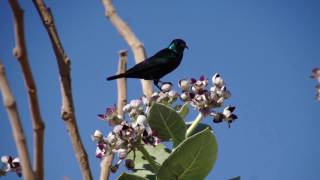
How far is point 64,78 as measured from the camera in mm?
1193

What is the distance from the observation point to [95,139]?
180 centimetres

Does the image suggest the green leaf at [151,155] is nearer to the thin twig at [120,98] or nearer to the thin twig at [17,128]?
the thin twig at [120,98]

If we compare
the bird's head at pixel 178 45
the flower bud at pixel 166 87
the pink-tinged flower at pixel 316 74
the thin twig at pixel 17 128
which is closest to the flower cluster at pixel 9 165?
the flower bud at pixel 166 87

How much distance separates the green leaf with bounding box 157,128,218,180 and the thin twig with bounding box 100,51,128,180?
26 cm

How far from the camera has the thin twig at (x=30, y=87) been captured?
0.97 m

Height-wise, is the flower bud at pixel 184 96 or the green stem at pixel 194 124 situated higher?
the flower bud at pixel 184 96

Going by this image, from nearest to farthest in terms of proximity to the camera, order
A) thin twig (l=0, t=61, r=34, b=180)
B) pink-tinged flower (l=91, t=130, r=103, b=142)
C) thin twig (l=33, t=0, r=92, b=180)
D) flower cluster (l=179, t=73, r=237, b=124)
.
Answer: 1. thin twig (l=0, t=61, r=34, b=180)
2. thin twig (l=33, t=0, r=92, b=180)
3. pink-tinged flower (l=91, t=130, r=103, b=142)
4. flower cluster (l=179, t=73, r=237, b=124)

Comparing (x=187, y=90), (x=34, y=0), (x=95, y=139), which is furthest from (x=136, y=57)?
(x=34, y=0)

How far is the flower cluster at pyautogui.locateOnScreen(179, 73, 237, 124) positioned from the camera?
1893mm

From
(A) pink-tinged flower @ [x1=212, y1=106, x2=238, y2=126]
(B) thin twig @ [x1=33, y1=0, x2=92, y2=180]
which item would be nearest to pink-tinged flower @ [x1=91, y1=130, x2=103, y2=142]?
(A) pink-tinged flower @ [x1=212, y1=106, x2=238, y2=126]

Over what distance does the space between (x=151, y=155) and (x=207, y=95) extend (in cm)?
31

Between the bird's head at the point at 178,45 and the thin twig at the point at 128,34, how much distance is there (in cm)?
58

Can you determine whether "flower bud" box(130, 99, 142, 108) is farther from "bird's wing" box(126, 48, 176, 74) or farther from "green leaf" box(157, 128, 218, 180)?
"bird's wing" box(126, 48, 176, 74)

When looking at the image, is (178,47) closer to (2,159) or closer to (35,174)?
(2,159)
